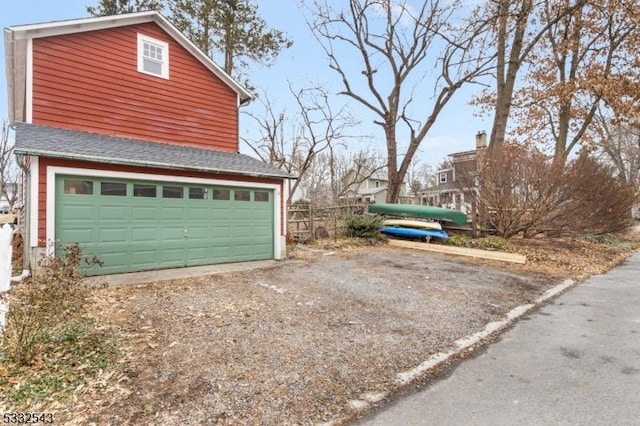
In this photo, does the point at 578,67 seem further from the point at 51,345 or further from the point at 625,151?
the point at 51,345

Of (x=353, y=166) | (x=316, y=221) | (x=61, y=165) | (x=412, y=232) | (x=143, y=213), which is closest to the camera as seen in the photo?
(x=61, y=165)

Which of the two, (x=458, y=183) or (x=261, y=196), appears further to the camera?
(x=458, y=183)

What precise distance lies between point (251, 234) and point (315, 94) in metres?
14.6

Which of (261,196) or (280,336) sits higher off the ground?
(261,196)

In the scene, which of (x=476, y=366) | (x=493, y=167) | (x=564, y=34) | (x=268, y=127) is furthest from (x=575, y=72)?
(x=476, y=366)

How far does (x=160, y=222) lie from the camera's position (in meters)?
7.96

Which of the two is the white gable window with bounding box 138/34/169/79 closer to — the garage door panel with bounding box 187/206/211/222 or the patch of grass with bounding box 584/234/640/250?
the garage door panel with bounding box 187/206/211/222

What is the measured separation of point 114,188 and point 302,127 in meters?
17.0

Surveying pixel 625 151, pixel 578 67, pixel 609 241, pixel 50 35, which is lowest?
pixel 609 241

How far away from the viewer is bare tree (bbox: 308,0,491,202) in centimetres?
1723

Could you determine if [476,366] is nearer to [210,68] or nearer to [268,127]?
[210,68]

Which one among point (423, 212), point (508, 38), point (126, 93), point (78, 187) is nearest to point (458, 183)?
point (423, 212)

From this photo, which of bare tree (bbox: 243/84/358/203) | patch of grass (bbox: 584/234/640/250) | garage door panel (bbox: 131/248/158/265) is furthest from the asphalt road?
bare tree (bbox: 243/84/358/203)

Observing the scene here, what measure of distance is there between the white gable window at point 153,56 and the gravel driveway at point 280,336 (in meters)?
6.93
